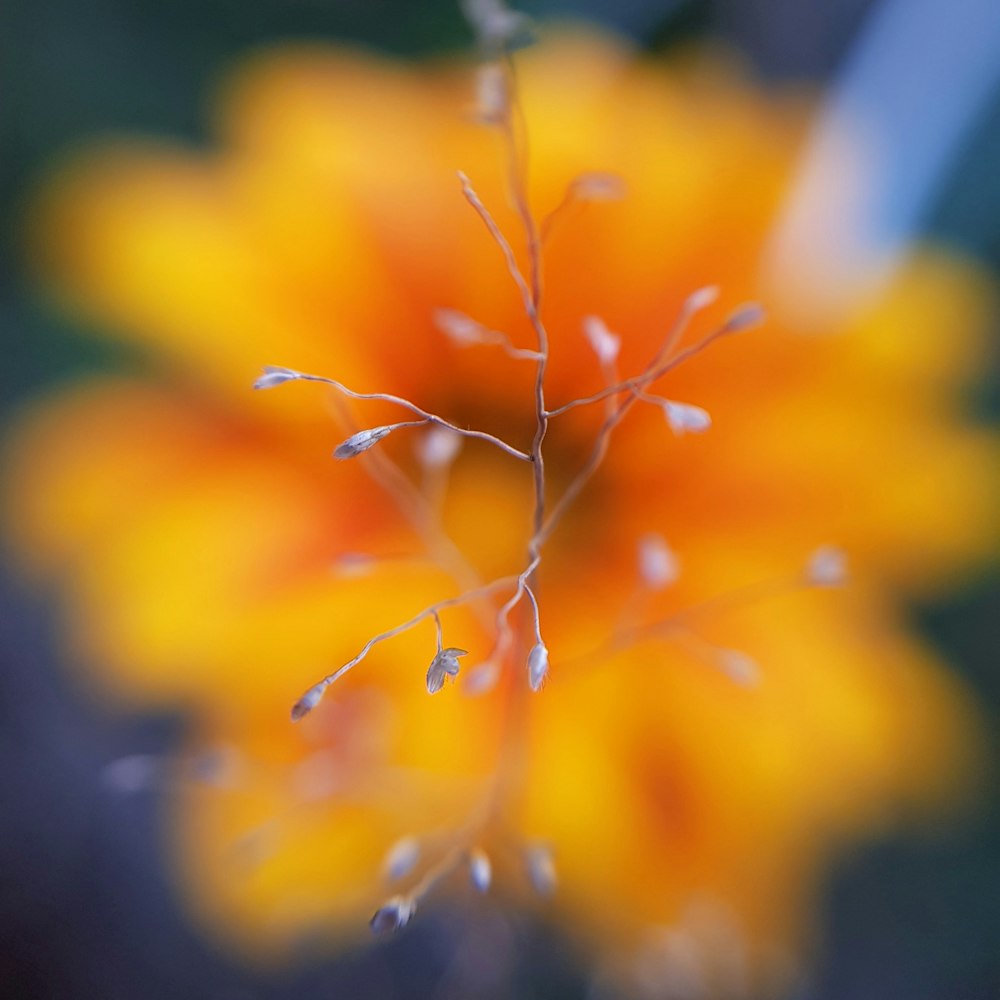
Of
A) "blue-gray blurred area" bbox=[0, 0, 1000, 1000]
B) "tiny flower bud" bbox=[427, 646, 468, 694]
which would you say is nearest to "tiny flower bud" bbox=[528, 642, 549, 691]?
"tiny flower bud" bbox=[427, 646, 468, 694]

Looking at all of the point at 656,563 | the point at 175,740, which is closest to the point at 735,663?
the point at 656,563

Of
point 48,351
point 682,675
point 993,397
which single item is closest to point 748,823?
point 682,675

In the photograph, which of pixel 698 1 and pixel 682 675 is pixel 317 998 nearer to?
pixel 682 675

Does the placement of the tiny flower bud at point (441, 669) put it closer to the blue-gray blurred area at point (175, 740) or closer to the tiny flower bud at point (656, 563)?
the tiny flower bud at point (656, 563)

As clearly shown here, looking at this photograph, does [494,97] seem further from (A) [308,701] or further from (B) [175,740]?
(B) [175,740]

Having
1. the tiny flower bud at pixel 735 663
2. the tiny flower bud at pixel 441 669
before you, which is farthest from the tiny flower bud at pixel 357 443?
the tiny flower bud at pixel 735 663

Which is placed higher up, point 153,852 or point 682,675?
point 682,675
